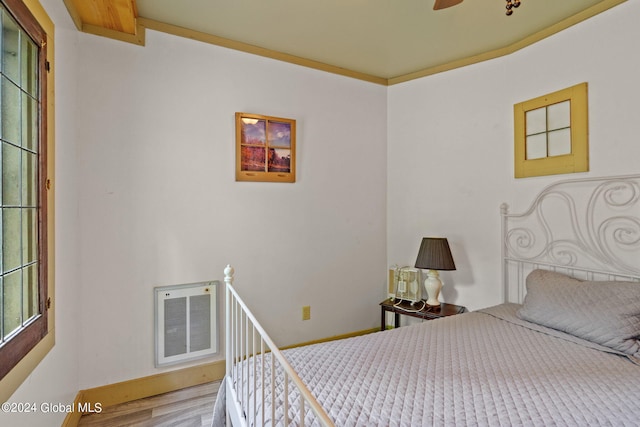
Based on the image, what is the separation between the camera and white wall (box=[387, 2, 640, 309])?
5.66 feet

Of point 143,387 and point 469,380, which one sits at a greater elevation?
point 469,380

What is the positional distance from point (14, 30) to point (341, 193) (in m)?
2.10

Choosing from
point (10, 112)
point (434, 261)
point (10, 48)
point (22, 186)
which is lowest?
point (434, 261)

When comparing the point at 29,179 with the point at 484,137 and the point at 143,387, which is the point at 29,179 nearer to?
the point at 143,387

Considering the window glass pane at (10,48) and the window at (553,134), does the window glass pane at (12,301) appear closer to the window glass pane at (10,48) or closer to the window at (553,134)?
the window glass pane at (10,48)

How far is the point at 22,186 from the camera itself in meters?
1.17

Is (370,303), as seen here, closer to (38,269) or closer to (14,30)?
(38,269)

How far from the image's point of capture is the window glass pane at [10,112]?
3.38ft

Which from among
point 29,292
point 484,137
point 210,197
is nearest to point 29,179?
point 29,292

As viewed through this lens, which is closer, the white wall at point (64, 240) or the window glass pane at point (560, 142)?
the white wall at point (64, 240)

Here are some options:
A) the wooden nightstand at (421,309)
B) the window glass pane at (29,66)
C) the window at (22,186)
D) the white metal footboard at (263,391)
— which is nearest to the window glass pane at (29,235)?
the window at (22,186)

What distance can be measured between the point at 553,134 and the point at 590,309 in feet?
3.67

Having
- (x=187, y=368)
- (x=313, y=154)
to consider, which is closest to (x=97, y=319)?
(x=187, y=368)

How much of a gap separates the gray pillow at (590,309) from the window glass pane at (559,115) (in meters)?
0.95
